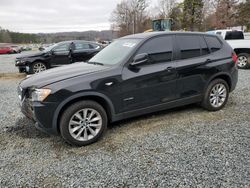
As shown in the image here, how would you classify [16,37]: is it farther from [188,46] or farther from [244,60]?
[188,46]

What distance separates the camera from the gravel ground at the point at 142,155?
2.73 metres

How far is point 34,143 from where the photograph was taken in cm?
375

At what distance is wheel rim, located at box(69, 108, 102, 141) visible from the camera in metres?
3.52

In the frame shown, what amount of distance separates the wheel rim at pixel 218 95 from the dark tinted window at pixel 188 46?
856 millimetres

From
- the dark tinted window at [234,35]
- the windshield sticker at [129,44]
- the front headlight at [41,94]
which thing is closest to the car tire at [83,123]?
the front headlight at [41,94]

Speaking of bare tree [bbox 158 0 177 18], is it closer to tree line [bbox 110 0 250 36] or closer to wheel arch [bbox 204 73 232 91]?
tree line [bbox 110 0 250 36]

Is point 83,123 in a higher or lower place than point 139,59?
lower

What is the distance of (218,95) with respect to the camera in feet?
16.1

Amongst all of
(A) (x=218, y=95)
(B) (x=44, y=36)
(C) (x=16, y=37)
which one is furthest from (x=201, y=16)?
(C) (x=16, y=37)

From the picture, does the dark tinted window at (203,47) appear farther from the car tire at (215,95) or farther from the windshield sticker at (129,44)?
the windshield sticker at (129,44)

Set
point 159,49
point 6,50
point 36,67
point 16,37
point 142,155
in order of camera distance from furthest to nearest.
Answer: point 16,37, point 6,50, point 36,67, point 159,49, point 142,155

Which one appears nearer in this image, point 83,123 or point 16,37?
point 83,123

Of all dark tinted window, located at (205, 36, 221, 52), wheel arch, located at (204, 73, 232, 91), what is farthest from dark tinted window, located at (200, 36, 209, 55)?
wheel arch, located at (204, 73, 232, 91)

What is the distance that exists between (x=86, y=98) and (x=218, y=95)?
2.89 meters
